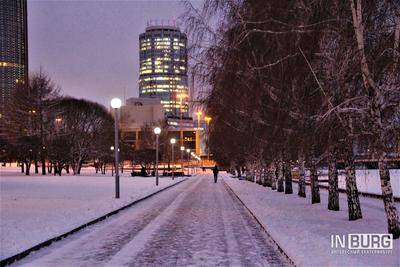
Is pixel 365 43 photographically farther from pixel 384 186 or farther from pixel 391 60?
pixel 384 186

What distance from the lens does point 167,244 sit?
12469 mm

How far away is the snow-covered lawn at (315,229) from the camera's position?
9.41 meters

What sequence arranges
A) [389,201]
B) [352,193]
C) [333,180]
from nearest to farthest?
[389,201]
[352,193]
[333,180]

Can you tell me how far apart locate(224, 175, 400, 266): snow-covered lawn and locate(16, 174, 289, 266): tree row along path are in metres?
0.40

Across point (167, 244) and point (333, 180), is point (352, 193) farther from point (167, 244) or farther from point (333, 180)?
point (167, 244)

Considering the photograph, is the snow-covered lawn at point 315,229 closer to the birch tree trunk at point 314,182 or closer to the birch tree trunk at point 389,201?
the birch tree trunk at point 389,201

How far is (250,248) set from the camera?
11.8m

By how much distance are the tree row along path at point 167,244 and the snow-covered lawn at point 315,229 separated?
0.40 m

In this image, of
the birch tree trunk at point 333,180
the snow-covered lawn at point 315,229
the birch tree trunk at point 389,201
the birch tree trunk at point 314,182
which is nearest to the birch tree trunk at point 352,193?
the snow-covered lawn at point 315,229

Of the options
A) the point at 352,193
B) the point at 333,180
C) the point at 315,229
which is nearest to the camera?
the point at 315,229

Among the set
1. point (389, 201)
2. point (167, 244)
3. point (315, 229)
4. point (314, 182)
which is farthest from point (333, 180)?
point (167, 244)

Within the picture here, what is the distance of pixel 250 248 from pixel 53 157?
61.5m

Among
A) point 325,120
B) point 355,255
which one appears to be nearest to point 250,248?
point 355,255

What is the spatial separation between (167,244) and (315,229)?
13.1 feet
